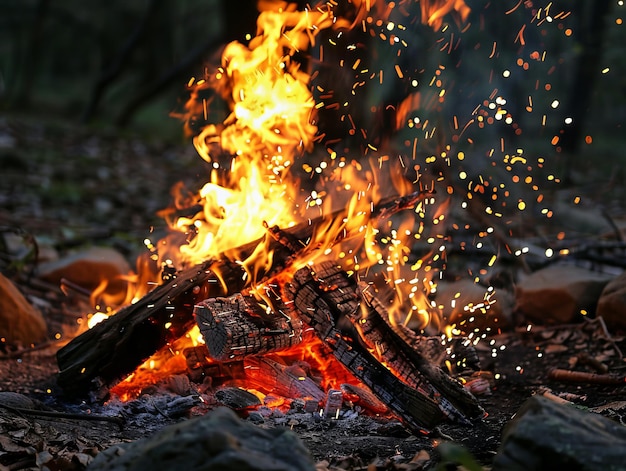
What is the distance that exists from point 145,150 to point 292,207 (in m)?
9.33

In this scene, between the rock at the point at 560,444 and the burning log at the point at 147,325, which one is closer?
the rock at the point at 560,444

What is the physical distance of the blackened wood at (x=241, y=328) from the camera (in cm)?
417

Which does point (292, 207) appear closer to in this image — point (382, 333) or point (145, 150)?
point (382, 333)

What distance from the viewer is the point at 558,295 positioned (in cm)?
587

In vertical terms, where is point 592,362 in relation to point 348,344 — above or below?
below

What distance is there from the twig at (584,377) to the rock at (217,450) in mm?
2708

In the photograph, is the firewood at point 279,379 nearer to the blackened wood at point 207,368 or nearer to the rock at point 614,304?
the blackened wood at point 207,368

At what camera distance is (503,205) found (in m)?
9.82

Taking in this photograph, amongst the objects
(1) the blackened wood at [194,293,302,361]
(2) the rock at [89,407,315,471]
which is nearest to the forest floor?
(1) the blackened wood at [194,293,302,361]

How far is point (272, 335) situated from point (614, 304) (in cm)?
271

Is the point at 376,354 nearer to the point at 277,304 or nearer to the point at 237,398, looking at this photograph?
the point at 277,304

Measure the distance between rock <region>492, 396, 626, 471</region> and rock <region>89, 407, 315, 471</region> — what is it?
74 centimetres

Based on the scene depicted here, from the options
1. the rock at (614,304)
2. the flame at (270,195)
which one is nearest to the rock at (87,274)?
the flame at (270,195)

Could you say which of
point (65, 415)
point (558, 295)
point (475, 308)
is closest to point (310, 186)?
point (475, 308)
